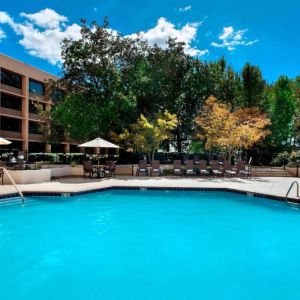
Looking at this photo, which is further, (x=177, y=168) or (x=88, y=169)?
(x=177, y=168)

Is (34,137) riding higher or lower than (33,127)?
lower

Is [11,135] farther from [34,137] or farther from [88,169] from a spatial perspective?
[88,169]

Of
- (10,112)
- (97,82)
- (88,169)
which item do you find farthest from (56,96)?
(10,112)

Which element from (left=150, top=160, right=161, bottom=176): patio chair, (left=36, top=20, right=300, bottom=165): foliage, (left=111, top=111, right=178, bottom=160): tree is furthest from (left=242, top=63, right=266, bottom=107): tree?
(left=150, top=160, right=161, bottom=176): patio chair

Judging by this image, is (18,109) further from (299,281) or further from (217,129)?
(299,281)

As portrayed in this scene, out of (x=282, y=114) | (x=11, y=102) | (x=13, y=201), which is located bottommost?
(x=13, y=201)

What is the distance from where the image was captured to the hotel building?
35094mm

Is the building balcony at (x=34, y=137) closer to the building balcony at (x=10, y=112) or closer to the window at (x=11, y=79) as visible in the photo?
the building balcony at (x=10, y=112)

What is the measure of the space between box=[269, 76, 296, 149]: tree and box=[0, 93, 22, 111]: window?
28103 mm

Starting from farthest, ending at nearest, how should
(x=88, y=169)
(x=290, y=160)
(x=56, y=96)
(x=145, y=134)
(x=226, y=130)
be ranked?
(x=56, y=96) → (x=290, y=160) → (x=226, y=130) → (x=145, y=134) → (x=88, y=169)

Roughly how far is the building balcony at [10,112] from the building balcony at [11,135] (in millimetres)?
1856

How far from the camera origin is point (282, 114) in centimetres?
3105

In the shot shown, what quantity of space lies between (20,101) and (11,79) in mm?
2861

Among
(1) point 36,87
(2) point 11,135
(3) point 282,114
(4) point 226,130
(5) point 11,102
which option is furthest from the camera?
(1) point 36,87
